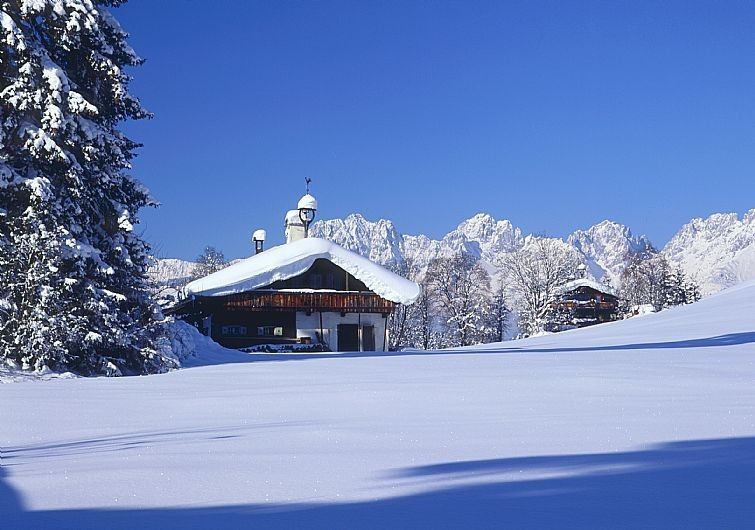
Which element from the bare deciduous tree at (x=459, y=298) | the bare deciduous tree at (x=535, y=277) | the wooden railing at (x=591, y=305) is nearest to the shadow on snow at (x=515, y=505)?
the bare deciduous tree at (x=459, y=298)

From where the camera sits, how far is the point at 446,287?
195 ft

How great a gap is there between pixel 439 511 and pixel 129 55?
15.3 metres

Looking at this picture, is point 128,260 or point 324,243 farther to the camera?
point 324,243

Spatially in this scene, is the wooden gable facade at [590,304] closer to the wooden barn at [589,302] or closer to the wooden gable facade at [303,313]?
the wooden barn at [589,302]

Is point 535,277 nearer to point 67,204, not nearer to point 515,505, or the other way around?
point 67,204

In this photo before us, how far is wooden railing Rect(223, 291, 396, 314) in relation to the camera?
33.2 m

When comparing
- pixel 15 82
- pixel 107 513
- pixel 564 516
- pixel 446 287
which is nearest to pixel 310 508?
pixel 107 513

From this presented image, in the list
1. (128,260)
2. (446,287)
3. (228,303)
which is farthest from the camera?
(446,287)

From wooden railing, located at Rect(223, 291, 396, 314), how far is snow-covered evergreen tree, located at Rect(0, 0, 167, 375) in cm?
1751

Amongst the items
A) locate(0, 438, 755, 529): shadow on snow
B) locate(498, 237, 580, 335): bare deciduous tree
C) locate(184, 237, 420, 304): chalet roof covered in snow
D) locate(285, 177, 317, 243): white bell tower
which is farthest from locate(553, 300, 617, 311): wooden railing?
locate(0, 438, 755, 529): shadow on snow

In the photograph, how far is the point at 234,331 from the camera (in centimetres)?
3391

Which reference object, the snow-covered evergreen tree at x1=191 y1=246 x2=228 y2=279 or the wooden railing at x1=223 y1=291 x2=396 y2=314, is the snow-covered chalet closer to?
the wooden railing at x1=223 y1=291 x2=396 y2=314

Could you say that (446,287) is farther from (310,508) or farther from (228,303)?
(310,508)

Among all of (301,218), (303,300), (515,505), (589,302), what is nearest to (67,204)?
(515,505)
